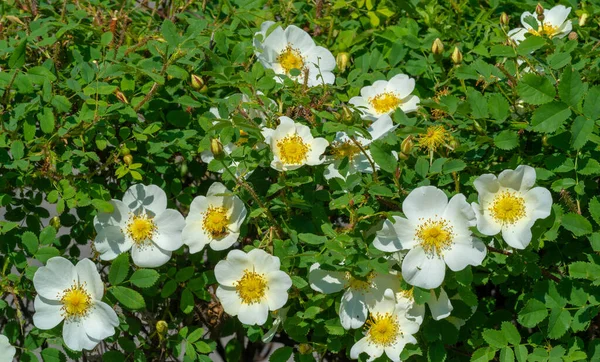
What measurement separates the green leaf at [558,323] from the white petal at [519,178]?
0.30 metres

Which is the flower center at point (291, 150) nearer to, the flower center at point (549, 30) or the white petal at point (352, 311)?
the white petal at point (352, 311)

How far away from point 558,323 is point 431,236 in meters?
A: 0.36

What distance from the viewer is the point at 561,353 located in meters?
1.81

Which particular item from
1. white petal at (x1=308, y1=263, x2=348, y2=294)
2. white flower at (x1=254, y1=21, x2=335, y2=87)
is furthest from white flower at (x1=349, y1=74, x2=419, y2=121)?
white petal at (x1=308, y1=263, x2=348, y2=294)

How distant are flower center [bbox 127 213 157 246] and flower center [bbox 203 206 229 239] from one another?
0.45 ft

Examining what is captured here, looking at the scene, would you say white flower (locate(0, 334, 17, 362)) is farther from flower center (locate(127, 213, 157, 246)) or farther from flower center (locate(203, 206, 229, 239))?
flower center (locate(203, 206, 229, 239))

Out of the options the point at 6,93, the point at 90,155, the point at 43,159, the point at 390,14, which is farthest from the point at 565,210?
the point at 6,93

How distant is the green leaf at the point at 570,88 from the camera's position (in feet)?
5.82

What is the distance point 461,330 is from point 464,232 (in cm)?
36

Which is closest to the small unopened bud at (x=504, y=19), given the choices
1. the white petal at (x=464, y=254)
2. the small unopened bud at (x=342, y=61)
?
the small unopened bud at (x=342, y=61)

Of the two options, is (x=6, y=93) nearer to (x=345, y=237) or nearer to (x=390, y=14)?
(x=345, y=237)

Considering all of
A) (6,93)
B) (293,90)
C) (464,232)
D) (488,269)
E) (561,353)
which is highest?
(6,93)

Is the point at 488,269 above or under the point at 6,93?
under

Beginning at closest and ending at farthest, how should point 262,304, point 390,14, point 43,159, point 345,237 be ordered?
point 345,237
point 262,304
point 43,159
point 390,14
